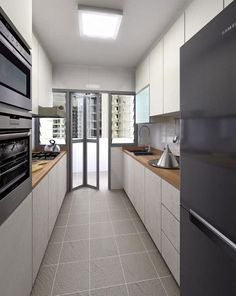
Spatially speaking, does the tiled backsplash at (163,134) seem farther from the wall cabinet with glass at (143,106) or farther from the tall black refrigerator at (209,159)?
the tall black refrigerator at (209,159)

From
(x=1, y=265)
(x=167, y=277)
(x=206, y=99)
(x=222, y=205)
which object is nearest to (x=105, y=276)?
(x=167, y=277)

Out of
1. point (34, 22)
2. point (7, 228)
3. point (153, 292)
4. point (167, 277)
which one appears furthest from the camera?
point (34, 22)

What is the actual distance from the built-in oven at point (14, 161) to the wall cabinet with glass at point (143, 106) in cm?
198

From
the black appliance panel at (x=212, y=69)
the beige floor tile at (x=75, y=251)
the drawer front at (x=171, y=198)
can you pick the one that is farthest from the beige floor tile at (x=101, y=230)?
the black appliance panel at (x=212, y=69)

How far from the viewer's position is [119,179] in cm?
382

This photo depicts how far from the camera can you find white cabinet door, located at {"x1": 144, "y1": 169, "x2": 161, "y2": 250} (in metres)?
1.75

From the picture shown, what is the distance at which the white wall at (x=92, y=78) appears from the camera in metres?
3.44

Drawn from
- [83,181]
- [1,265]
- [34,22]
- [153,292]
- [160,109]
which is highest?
[34,22]

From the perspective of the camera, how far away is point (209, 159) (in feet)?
2.68

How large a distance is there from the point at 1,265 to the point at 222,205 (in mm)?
963

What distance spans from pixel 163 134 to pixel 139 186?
102cm

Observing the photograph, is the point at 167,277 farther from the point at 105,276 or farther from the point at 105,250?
the point at 105,250

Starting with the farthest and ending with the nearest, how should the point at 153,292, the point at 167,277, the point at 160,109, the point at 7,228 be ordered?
the point at 160,109
the point at 167,277
the point at 153,292
the point at 7,228

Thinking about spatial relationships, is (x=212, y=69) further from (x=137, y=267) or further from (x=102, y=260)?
(x=102, y=260)
